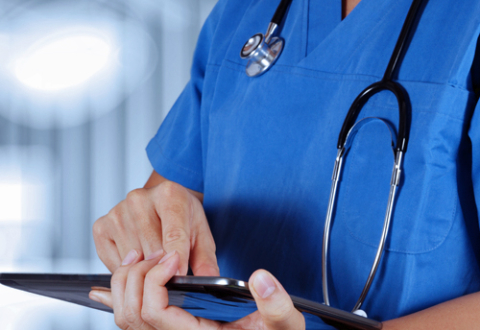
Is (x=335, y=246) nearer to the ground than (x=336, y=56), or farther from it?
nearer to the ground

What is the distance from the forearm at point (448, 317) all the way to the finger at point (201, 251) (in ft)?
0.73

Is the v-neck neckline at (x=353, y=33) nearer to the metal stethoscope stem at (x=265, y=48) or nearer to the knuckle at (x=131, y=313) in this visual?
the metal stethoscope stem at (x=265, y=48)

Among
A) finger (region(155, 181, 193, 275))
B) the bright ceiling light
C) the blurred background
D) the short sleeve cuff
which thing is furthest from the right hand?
the bright ceiling light

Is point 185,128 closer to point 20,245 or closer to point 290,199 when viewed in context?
point 290,199

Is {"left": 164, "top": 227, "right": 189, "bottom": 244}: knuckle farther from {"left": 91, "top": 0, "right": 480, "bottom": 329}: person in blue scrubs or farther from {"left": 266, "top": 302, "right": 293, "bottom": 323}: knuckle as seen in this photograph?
{"left": 266, "top": 302, "right": 293, "bottom": 323}: knuckle

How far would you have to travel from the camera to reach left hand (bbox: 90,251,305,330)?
376 millimetres

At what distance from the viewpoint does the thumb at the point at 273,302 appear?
34cm

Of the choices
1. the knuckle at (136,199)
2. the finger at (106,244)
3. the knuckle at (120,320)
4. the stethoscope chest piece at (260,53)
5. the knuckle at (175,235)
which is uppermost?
the stethoscope chest piece at (260,53)

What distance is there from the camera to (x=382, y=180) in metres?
0.50

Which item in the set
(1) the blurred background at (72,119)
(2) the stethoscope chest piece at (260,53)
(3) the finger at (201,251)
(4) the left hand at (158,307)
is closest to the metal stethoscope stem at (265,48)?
(2) the stethoscope chest piece at (260,53)

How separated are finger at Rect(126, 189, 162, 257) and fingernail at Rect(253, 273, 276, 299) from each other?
0.24m

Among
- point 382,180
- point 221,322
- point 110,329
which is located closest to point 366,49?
point 382,180

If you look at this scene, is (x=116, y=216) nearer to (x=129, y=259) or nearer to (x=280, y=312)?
(x=129, y=259)

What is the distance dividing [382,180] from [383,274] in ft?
0.38
